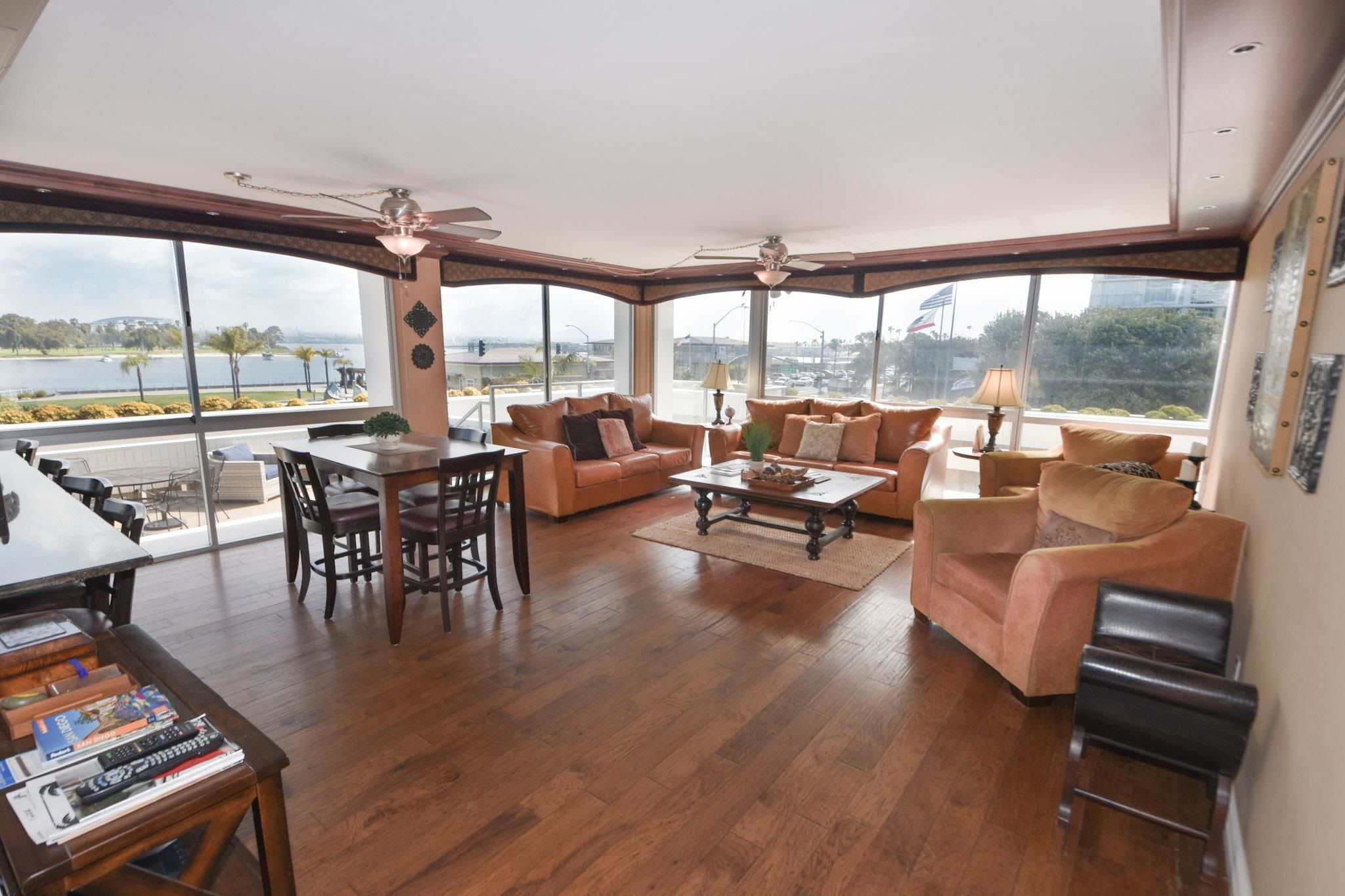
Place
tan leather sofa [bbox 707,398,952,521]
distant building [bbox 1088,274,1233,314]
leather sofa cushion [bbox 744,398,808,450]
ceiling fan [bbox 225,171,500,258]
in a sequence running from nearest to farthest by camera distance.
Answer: ceiling fan [bbox 225,171,500,258]
distant building [bbox 1088,274,1233,314]
tan leather sofa [bbox 707,398,952,521]
leather sofa cushion [bbox 744,398,808,450]

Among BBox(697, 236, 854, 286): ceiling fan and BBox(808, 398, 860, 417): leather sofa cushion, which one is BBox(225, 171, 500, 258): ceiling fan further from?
BBox(808, 398, 860, 417): leather sofa cushion

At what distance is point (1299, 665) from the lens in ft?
5.27

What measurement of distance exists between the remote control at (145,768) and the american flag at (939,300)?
21.1ft

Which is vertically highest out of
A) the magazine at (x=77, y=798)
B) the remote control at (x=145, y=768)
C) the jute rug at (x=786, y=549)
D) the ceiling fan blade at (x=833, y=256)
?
the ceiling fan blade at (x=833, y=256)

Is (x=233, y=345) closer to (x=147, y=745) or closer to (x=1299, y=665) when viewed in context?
(x=147, y=745)

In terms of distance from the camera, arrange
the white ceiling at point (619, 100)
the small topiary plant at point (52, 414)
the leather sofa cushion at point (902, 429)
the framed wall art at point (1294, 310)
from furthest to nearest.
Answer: the leather sofa cushion at point (902, 429) → the small topiary plant at point (52, 414) → the framed wall art at point (1294, 310) → the white ceiling at point (619, 100)

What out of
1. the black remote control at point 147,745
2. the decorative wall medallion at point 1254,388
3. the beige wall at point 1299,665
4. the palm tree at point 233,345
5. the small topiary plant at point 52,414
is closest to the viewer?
the black remote control at point 147,745

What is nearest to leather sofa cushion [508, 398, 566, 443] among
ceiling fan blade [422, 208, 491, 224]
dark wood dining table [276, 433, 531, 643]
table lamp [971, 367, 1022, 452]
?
dark wood dining table [276, 433, 531, 643]

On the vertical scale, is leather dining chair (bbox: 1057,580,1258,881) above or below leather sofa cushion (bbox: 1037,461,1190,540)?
below

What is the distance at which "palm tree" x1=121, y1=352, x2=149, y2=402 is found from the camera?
424cm

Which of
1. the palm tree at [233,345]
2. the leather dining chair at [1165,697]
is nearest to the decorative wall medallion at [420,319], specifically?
the palm tree at [233,345]

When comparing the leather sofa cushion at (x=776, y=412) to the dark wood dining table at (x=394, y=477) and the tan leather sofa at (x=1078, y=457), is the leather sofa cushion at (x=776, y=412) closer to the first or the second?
the tan leather sofa at (x=1078, y=457)

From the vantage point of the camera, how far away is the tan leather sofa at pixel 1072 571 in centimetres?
240

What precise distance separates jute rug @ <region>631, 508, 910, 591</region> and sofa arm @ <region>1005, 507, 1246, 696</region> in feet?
4.46
